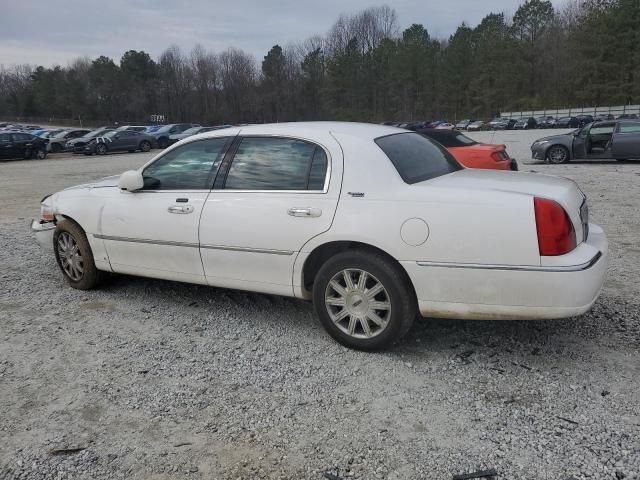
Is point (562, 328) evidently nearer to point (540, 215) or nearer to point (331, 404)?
point (540, 215)

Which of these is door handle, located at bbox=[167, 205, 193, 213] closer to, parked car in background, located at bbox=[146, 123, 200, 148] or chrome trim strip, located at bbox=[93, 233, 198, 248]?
chrome trim strip, located at bbox=[93, 233, 198, 248]

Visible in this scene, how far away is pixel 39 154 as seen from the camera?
2902 cm

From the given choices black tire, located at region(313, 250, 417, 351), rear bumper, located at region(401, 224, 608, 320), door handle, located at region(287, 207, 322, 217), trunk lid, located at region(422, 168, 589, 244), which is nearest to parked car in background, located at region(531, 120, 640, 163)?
trunk lid, located at region(422, 168, 589, 244)

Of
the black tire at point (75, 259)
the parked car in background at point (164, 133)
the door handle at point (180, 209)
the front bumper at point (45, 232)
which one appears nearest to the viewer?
the door handle at point (180, 209)

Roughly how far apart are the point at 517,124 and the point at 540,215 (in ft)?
196

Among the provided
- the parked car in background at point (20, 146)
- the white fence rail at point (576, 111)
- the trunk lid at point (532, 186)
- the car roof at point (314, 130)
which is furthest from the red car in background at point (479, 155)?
the white fence rail at point (576, 111)

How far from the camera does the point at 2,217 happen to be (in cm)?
1012

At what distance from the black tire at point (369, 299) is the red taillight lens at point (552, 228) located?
2.86 ft

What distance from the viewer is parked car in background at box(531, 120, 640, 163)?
15375 millimetres

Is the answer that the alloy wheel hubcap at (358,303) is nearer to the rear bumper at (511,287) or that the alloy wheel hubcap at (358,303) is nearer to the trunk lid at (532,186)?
the rear bumper at (511,287)

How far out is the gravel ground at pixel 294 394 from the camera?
2.64m

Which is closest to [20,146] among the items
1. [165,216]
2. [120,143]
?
[120,143]

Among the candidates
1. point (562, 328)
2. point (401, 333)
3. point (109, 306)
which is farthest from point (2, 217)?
point (562, 328)

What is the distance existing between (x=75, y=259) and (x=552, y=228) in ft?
13.9
